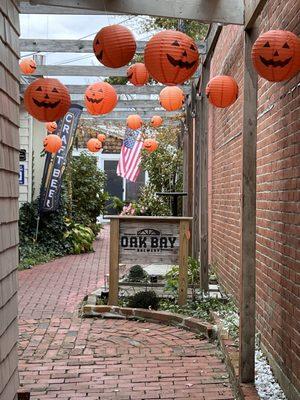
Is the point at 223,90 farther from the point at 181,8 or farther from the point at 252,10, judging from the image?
the point at 252,10

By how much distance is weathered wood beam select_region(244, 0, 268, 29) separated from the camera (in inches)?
171

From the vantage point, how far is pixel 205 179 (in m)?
8.75

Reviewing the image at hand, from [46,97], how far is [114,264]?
3.23 meters

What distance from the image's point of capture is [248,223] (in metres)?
4.62

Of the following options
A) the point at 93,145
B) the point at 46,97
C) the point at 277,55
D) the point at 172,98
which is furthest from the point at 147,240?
the point at 93,145

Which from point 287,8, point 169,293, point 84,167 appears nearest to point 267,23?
point 287,8

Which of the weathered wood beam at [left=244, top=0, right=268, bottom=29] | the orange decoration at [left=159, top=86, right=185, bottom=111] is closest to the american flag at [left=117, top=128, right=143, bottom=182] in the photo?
the orange decoration at [left=159, top=86, right=185, bottom=111]

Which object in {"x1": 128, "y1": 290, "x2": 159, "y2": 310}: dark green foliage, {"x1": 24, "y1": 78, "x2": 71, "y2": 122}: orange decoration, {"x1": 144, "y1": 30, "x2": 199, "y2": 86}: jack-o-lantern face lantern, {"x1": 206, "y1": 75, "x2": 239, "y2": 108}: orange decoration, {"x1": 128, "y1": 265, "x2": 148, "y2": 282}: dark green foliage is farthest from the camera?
{"x1": 128, "y1": 265, "x2": 148, "y2": 282}: dark green foliage

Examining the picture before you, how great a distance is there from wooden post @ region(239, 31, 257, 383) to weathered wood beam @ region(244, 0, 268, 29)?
35cm

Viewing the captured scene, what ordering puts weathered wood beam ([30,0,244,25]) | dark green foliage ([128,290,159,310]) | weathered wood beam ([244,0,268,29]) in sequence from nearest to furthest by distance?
weathered wood beam ([244,0,268,29]) → weathered wood beam ([30,0,244,25]) → dark green foliage ([128,290,159,310])

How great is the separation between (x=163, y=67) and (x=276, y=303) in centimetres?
208

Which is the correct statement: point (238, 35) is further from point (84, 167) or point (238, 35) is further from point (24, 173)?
point (84, 167)

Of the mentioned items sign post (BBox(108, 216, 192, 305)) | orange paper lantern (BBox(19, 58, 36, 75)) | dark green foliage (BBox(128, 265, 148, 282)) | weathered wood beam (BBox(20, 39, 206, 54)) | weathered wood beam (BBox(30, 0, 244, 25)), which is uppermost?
weathered wood beam (BBox(20, 39, 206, 54))

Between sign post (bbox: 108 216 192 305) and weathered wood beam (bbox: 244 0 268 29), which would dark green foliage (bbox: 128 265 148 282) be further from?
weathered wood beam (bbox: 244 0 268 29)
